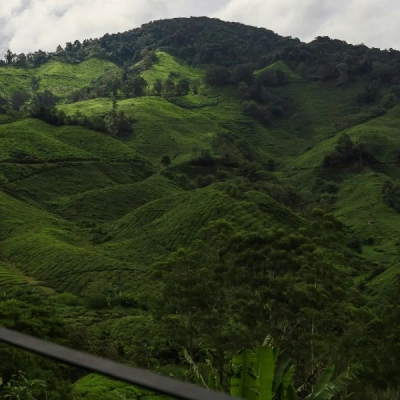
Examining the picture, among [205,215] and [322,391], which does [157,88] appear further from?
[322,391]

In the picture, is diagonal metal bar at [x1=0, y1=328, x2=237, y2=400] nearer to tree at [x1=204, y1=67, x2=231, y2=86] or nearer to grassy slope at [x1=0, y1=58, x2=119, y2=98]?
tree at [x1=204, y1=67, x2=231, y2=86]

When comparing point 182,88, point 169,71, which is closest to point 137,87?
point 182,88

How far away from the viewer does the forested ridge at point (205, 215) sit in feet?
67.2

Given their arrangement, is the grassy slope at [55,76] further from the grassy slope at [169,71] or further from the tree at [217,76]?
the tree at [217,76]

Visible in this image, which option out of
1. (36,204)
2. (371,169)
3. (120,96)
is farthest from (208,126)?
(36,204)

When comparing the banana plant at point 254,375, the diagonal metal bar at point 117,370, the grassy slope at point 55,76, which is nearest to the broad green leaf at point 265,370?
the banana plant at point 254,375

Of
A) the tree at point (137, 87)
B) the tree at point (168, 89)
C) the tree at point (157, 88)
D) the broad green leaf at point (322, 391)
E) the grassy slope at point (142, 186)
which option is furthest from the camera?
the tree at point (157, 88)

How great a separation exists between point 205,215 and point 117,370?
5328 centimetres

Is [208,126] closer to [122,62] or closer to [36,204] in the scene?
[36,204]

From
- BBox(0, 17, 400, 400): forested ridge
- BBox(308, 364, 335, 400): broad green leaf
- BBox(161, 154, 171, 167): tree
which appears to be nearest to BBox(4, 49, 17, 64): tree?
BBox(0, 17, 400, 400): forested ridge

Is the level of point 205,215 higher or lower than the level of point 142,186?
lower

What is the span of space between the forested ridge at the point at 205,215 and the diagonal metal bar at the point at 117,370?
5.24 m

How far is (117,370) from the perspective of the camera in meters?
1.67

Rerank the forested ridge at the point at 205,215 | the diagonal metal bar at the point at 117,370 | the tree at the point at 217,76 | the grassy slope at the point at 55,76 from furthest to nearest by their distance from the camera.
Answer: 1. the grassy slope at the point at 55,76
2. the tree at the point at 217,76
3. the forested ridge at the point at 205,215
4. the diagonal metal bar at the point at 117,370
